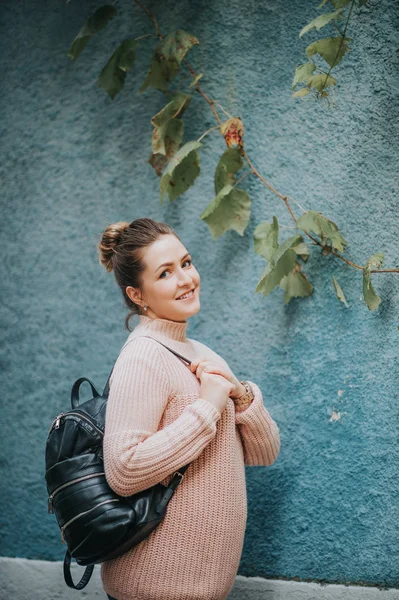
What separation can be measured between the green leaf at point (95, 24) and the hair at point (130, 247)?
81 cm

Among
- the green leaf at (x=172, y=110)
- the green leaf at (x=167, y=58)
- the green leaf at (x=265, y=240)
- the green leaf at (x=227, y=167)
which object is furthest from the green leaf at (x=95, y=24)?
the green leaf at (x=265, y=240)

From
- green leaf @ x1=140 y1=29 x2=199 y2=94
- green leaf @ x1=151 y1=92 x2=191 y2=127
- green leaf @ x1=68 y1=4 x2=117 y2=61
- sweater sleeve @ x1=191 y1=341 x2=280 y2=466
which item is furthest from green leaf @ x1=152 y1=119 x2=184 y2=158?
sweater sleeve @ x1=191 y1=341 x2=280 y2=466

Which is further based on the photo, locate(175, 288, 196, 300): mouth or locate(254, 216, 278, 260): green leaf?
locate(254, 216, 278, 260): green leaf

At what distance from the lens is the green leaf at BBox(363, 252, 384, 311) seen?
6.50ft

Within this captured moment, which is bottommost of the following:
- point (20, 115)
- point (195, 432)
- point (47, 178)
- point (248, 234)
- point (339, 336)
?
point (339, 336)

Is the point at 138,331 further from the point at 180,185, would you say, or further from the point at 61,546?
the point at 61,546

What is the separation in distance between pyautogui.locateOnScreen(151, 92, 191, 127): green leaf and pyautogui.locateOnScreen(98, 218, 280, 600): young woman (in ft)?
1.90

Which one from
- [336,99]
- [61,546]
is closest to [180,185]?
[336,99]

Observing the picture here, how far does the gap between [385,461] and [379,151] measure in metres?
1.05

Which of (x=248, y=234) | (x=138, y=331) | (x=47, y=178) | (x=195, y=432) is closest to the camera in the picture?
(x=195, y=432)

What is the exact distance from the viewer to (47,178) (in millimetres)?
2523

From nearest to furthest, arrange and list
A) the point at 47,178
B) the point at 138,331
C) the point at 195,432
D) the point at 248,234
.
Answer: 1. the point at 195,432
2. the point at 138,331
3. the point at 248,234
4. the point at 47,178

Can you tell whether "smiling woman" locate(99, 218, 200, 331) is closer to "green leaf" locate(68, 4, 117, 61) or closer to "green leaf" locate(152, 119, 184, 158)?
"green leaf" locate(152, 119, 184, 158)

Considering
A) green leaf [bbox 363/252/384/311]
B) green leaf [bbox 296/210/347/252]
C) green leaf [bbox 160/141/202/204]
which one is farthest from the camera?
green leaf [bbox 160/141/202/204]
